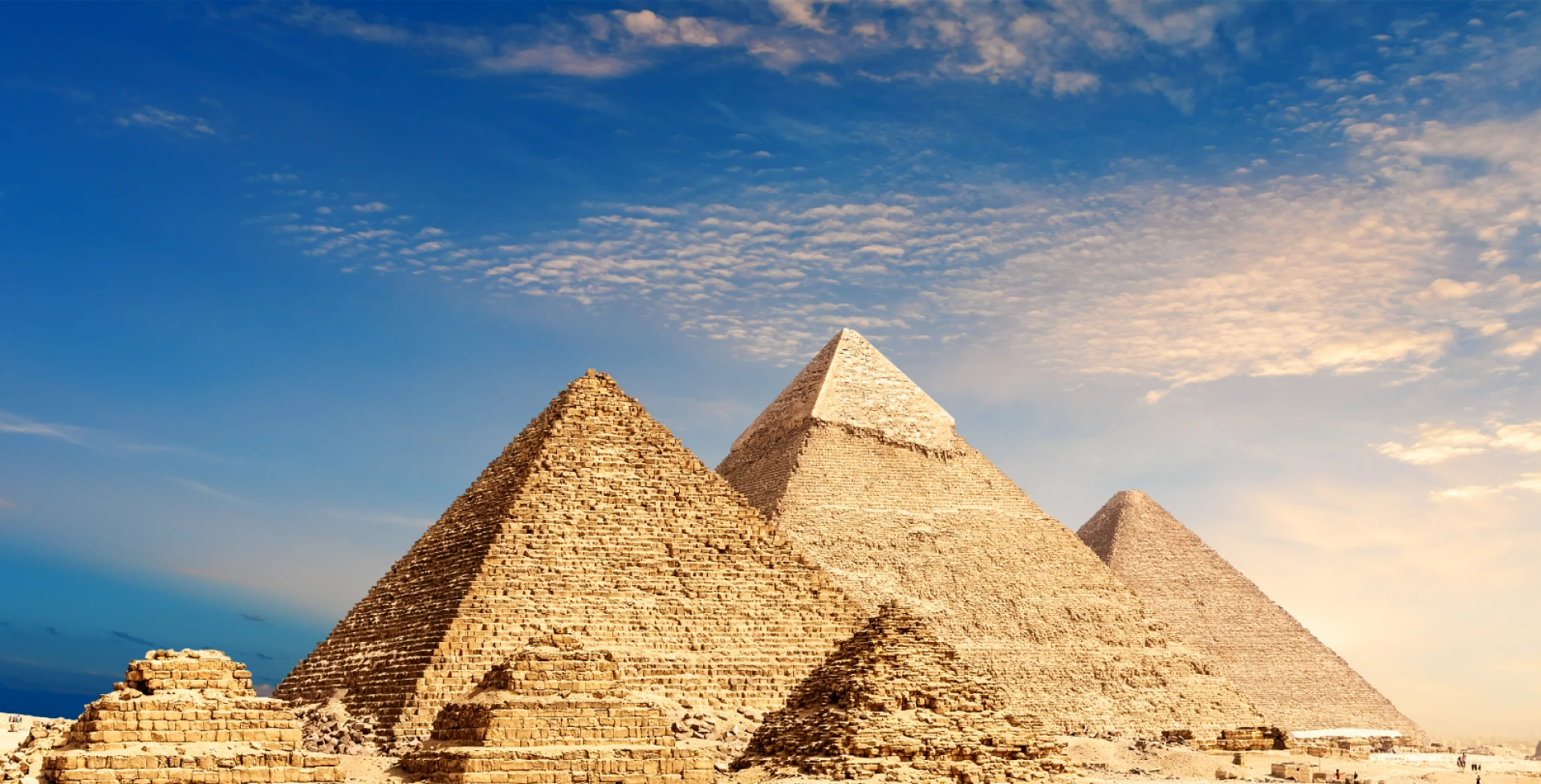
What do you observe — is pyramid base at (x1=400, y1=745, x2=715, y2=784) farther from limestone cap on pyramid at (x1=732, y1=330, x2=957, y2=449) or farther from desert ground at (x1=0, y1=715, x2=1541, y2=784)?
limestone cap on pyramid at (x1=732, y1=330, x2=957, y2=449)

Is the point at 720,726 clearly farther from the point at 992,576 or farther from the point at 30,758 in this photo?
the point at 992,576

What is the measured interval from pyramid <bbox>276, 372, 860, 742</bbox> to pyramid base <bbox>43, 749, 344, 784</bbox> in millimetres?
9085

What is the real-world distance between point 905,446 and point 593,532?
22.2m

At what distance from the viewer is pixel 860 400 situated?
51438 millimetres

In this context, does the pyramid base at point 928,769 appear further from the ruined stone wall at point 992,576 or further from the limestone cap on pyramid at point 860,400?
the limestone cap on pyramid at point 860,400

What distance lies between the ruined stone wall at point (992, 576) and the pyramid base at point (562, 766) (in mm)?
26940

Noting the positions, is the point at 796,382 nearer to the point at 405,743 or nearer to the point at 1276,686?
the point at 1276,686

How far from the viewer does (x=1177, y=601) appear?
198 ft

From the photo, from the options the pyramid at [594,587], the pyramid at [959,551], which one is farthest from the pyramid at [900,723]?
the pyramid at [959,551]

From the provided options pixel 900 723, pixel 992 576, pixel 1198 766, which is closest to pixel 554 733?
pixel 900 723

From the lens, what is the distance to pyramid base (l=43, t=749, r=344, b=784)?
15172 mm

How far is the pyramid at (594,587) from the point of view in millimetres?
27500

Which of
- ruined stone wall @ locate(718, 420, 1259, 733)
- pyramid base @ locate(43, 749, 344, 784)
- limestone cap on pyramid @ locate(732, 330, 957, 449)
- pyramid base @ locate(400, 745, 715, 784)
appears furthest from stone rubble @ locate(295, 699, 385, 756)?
limestone cap on pyramid @ locate(732, 330, 957, 449)

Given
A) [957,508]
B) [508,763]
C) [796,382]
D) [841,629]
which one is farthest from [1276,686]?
[508,763]
